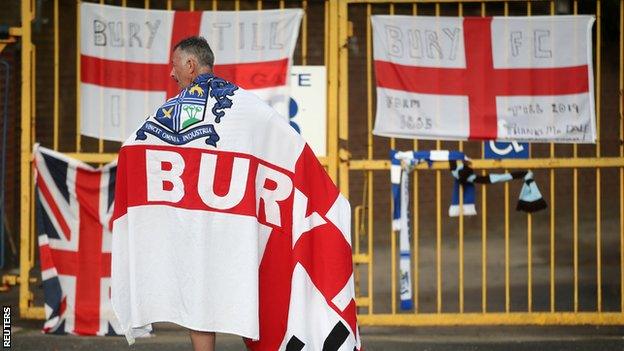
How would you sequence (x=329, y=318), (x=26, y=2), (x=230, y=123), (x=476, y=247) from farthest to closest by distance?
(x=476, y=247), (x=26, y=2), (x=329, y=318), (x=230, y=123)

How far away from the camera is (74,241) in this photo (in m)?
8.00

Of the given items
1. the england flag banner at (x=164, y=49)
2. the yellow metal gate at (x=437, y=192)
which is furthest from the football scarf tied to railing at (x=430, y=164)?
the england flag banner at (x=164, y=49)

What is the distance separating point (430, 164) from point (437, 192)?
0.48m

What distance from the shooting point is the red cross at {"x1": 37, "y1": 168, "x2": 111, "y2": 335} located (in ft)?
26.1

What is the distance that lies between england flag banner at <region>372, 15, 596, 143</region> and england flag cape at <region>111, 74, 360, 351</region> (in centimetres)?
252

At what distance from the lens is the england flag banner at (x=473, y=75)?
815 cm

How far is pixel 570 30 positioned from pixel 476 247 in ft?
16.9

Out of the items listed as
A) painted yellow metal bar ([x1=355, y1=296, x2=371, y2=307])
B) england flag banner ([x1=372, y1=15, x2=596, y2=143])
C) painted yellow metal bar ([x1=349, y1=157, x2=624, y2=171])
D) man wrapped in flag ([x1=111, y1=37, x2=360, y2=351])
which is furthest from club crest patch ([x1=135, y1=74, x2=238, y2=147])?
painted yellow metal bar ([x1=355, y1=296, x2=371, y2=307])

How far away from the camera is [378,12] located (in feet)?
43.0

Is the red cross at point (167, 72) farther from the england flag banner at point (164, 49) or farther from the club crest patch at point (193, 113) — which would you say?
the club crest patch at point (193, 113)

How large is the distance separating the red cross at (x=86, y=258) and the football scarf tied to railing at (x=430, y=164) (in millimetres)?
1988

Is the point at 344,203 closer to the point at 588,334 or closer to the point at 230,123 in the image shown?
the point at 230,123

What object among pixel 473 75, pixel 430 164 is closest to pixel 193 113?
pixel 430 164

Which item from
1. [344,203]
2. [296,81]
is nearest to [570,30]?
[296,81]
